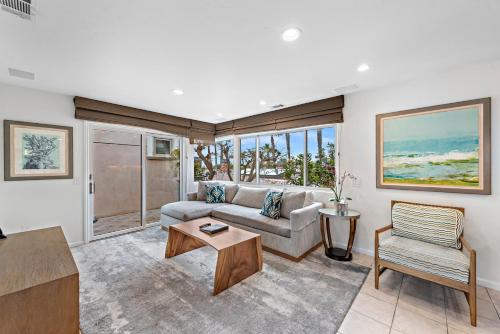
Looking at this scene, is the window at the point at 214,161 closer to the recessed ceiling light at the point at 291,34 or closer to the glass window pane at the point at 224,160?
the glass window pane at the point at 224,160

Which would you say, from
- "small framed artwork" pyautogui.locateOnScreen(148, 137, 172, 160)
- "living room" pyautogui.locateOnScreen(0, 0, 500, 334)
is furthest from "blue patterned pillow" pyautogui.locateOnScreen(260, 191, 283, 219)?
"small framed artwork" pyautogui.locateOnScreen(148, 137, 172, 160)

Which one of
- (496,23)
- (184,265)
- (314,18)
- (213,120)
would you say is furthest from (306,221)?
(213,120)

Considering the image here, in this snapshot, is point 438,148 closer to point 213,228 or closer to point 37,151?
point 213,228

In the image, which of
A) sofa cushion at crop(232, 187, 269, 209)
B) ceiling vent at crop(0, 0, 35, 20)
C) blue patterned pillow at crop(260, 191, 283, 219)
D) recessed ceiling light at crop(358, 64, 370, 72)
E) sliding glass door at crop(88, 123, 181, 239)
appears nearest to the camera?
ceiling vent at crop(0, 0, 35, 20)

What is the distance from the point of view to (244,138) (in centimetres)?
495

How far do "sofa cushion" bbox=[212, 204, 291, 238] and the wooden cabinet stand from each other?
87.0 inches

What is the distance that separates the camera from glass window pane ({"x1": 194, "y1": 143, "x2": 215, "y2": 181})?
17.5 feet

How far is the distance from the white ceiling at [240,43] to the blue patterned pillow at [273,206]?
1612 millimetres

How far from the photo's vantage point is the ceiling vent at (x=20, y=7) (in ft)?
4.54

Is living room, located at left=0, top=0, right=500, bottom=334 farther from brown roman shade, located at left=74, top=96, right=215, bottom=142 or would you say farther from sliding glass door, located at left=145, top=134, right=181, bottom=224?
sliding glass door, located at left=145, top=134, right=181, bottom=224

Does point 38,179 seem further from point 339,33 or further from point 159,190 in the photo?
point 339,33

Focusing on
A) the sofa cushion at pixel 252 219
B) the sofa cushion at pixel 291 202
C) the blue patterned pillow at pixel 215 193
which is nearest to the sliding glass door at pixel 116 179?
the blue patterned pillow at pixel 215 193

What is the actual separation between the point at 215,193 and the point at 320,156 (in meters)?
2.18

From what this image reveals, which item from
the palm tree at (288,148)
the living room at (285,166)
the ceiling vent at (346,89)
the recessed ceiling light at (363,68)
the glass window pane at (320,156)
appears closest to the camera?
the living room at (285,166)
